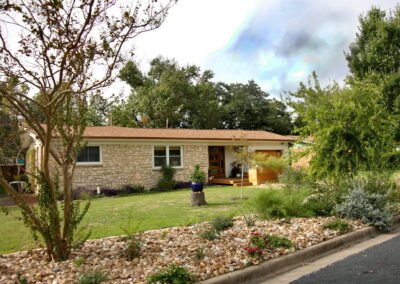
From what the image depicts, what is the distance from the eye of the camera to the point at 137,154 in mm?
17859

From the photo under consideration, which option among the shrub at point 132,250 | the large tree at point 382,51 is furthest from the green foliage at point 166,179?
the shrub at point 132,250

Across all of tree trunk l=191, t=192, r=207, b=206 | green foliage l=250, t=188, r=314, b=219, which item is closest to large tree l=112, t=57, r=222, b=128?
tree trunk l=191, t=192, r=207, b=206

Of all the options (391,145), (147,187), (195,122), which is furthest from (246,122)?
(391,145)

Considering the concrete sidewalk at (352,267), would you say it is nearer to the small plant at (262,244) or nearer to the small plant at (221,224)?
the small plant at (262,244)

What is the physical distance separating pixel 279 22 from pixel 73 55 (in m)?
5.81

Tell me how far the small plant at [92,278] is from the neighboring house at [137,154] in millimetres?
12106

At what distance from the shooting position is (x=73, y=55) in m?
4.76

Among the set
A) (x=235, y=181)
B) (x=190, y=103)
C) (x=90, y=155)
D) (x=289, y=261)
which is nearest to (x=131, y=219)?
(x=289, y=261)

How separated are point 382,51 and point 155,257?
69.2 ft

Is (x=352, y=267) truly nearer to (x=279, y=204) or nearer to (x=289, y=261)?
(x=289, y=261)

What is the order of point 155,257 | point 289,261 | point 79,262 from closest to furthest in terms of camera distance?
point 79,262 < point 155,257 < point 289,261

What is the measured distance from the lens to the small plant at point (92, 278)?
149 inches

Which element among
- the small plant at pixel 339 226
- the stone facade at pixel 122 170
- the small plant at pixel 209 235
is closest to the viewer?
the small plant at pixel 209 235

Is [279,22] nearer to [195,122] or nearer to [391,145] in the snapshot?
[391,145]
